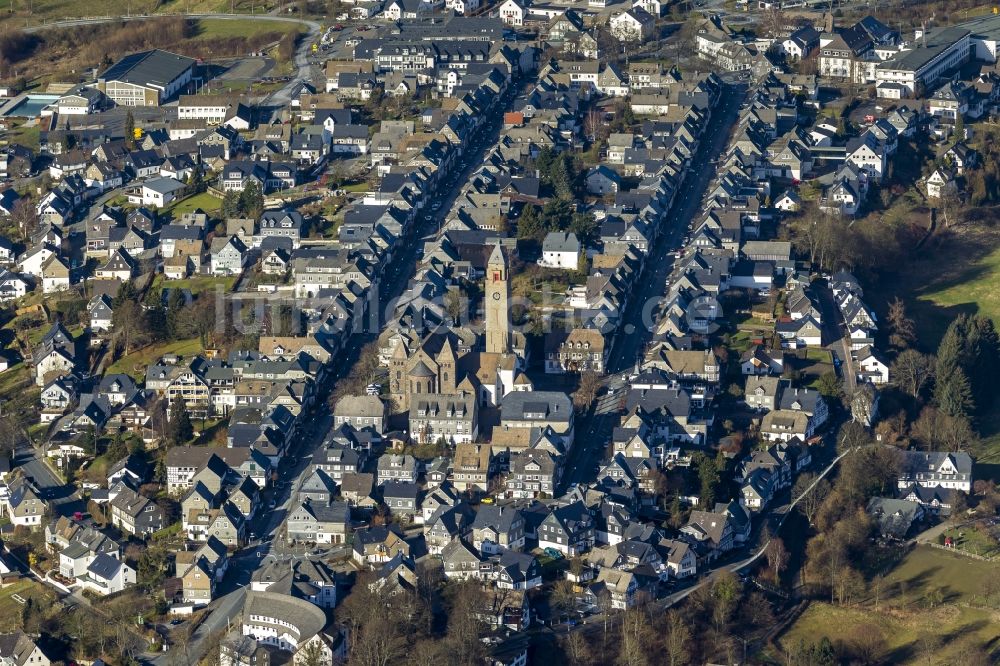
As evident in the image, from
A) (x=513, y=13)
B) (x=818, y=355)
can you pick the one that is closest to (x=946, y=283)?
(x=818, y=355)

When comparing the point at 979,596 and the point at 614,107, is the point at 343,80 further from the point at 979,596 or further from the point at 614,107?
the point at 979,596

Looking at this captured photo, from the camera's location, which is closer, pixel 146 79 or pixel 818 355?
pixel 818 355

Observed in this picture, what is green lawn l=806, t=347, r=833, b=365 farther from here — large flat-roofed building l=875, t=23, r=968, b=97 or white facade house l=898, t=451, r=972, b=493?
large flat-roofed building l=875, t=23, r=968, b=97

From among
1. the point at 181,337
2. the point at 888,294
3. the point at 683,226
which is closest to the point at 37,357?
the point at 181,337

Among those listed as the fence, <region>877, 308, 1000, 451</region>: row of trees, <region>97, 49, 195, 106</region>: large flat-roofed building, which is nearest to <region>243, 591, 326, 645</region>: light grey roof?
the fence

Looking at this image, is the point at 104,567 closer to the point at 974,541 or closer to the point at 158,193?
the point at 974,541

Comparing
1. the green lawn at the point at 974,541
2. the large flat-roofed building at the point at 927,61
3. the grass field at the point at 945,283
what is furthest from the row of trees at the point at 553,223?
the large flat-roofed building at the point at 927,61
